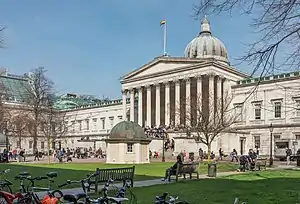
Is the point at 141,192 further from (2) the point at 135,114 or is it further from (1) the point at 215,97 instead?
(2) the point at 135,114

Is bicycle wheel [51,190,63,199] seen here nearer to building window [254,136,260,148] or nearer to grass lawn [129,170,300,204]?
grass lawn [129,170,300,204]

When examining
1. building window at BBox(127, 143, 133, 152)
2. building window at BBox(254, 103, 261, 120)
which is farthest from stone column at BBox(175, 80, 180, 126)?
building window at BBox(127, 143, 133, 152)

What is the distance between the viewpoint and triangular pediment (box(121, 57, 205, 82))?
264 ft

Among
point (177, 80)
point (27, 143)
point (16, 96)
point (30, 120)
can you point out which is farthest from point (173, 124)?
point (16, 96)

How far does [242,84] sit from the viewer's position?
79.1 m

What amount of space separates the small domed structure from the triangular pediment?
112ft

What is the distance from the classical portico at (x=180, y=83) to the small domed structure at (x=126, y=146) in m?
18.1

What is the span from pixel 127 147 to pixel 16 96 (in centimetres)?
7926

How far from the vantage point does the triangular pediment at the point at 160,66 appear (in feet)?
264

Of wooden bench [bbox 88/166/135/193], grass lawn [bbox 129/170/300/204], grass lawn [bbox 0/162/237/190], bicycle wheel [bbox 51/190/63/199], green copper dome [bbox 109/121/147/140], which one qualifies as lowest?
grass lawn [bbox 0/162/237/190]

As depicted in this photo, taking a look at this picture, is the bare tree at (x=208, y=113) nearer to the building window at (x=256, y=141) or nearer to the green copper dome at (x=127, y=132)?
the building window at (x=256, y=141)

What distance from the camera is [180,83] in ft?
268

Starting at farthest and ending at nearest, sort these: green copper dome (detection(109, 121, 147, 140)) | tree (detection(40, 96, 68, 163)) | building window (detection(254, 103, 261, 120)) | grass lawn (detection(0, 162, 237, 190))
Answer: building window (detection(254, 103, 261, 120))
tree (detection(40, 96, 68, 163))
green copper dome (detection(109, 121, 147, 140))
grass lawn (detection(0, 162, 237, 190))

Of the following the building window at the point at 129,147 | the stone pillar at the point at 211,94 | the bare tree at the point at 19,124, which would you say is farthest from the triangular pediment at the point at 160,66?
the building window at the point at 129,147
